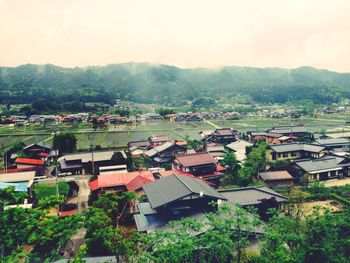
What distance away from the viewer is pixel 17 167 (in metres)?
30.8

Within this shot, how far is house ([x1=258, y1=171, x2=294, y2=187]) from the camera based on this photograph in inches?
1011

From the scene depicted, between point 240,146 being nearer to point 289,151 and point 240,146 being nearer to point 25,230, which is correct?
point 289,151

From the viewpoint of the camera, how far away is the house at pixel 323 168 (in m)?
28.0

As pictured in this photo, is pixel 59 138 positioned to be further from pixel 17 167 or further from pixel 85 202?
pixel 85 202

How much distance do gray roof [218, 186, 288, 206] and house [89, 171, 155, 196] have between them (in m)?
7.06

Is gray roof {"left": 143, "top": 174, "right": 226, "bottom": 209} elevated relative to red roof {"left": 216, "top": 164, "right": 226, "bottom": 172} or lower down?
elevated

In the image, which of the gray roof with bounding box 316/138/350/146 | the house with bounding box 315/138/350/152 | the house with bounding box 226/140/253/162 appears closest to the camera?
the house with bounding box 226/140/253/162

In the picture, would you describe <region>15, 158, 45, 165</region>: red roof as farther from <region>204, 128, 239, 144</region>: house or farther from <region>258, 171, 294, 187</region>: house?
<region>204, 128, 239, 144</region>: house

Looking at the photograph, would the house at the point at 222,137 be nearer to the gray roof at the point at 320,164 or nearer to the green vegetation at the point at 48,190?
the gray roof at the point at 320,164

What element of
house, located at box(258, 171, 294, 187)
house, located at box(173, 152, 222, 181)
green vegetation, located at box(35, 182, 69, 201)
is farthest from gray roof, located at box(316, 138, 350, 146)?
green vegetation, located at box(35, 182, 69, 201)

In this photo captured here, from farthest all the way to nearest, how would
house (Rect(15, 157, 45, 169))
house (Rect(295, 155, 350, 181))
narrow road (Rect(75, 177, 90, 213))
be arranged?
house (Rect(15, 157, 45, 169)) → house (Rect(295, 155, 350, 181)) → narrow road (Rect(75, 177, 90, 213))

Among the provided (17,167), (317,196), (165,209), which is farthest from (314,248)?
(17,167)

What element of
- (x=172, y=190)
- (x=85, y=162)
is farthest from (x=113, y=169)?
(x=172, y=190)

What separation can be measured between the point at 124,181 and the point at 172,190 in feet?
27.7
